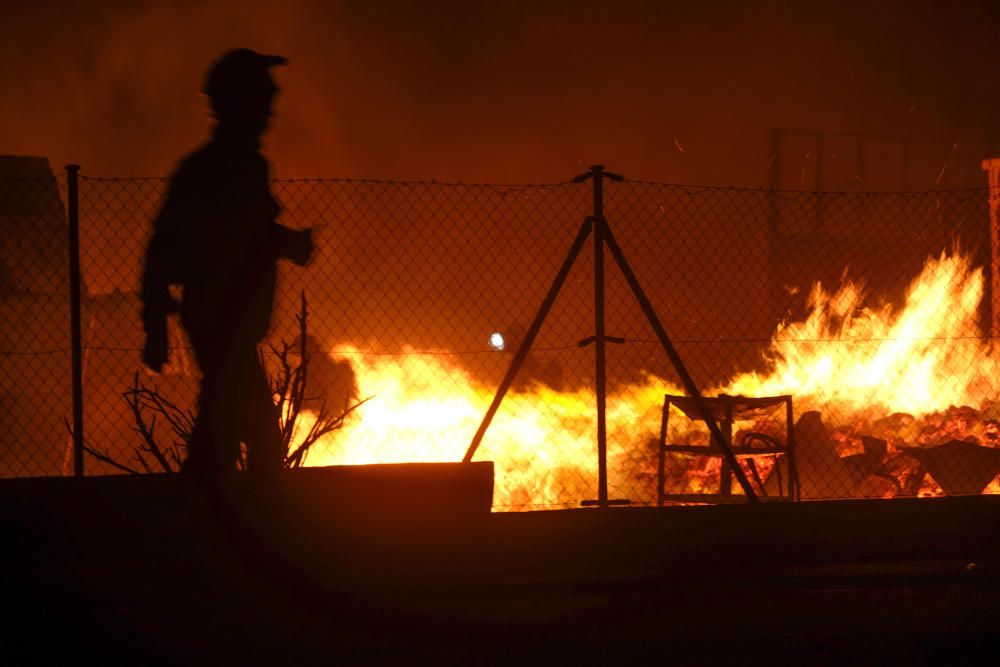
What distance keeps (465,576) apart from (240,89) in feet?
7.08

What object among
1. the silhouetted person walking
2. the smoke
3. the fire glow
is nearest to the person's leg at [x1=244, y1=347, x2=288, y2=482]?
the silhouetted person walking

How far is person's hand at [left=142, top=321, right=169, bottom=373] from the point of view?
400 centimetres

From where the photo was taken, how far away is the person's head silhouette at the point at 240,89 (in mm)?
4027

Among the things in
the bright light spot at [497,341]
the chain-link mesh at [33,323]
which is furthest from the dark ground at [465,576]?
the chain-link mesh at [33,323]

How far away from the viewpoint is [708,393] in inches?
385

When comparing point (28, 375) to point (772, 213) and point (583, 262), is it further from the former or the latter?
point (772, 213)

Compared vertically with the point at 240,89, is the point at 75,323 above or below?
below

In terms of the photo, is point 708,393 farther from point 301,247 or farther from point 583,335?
point 301,247

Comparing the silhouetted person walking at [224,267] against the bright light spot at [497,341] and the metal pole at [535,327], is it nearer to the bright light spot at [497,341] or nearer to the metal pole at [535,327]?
the metal pole at [535,327]

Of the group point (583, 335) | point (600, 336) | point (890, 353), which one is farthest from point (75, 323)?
point (890, 353)

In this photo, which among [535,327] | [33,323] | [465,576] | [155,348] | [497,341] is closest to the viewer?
[465,576]

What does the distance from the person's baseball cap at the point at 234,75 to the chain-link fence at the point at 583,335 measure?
326 centimetres

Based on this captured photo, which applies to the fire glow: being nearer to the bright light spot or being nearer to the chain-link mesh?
the bright light spot

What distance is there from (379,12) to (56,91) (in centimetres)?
324
